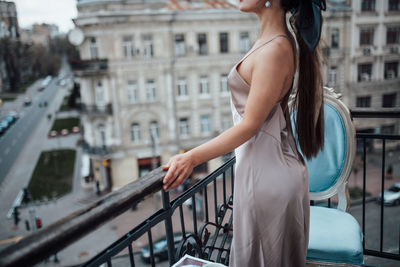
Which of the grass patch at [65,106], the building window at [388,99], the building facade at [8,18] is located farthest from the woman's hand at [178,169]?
the grass patch at [65,106]

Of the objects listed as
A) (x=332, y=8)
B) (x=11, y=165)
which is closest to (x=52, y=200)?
(x=11, y=165)

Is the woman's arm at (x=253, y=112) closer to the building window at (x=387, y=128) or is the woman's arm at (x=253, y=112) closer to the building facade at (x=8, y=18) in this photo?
the building facade at (x=8, y=18)

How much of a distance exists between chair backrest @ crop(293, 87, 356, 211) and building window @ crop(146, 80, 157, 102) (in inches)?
420

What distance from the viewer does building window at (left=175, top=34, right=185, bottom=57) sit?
37.7 ft

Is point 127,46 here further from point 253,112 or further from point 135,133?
point 253,112

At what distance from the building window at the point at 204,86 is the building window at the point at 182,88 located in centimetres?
62

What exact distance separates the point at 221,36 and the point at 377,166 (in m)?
7.94

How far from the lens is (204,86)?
12.3 metres

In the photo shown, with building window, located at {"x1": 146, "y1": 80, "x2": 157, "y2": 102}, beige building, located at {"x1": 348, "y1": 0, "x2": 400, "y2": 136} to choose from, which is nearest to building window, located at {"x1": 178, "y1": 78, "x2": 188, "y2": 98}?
building window, located at {"x1": 146, "y1": 80, "x2": 157, "y2": 102}

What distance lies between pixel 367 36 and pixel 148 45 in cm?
900

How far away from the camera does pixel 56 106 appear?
19906 mm

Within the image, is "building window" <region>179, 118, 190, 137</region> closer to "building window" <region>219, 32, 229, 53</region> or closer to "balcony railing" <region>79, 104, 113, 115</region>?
"balcony railing" <region>79, 104, 113, 115</region>

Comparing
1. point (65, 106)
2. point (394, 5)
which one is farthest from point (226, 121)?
point (65, 106)

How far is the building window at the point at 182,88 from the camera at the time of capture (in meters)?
12.0
